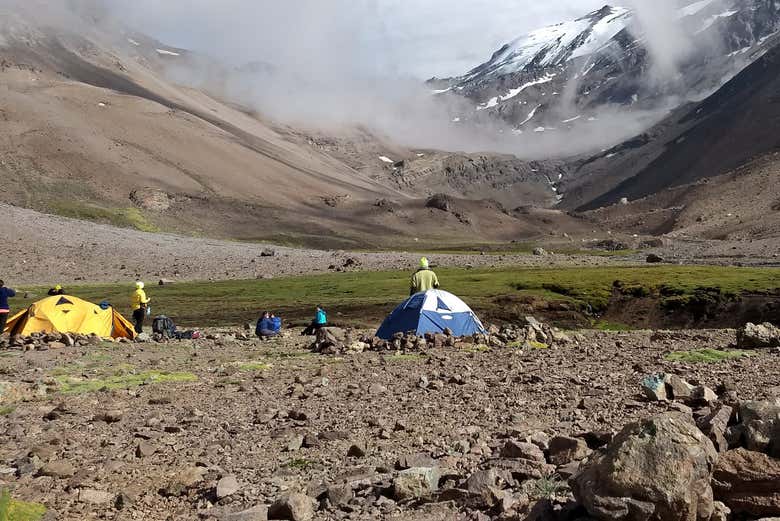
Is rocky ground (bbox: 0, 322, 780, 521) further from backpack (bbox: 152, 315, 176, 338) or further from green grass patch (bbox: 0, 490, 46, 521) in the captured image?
backpack (bbox: 152, 315, 176, 338)

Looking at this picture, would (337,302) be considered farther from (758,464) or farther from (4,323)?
(758,464)

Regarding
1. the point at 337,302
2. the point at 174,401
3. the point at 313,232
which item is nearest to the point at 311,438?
the point at 174,401

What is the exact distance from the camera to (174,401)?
51.4ft

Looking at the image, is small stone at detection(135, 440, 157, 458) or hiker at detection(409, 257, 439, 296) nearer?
small stone at detection(135, 440, 157, 458)

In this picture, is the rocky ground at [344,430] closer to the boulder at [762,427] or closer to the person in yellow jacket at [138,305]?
the boulder at [762,427]

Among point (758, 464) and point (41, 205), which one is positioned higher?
point (41, 205)

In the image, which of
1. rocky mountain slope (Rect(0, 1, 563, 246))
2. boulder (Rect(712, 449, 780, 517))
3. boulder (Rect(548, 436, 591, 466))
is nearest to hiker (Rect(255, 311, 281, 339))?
boulder (Rect(548, 436, 591, 466))

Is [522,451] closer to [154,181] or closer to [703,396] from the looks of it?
[703,396]

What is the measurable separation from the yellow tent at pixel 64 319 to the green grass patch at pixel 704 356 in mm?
20548

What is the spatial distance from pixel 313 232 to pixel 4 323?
129 meters

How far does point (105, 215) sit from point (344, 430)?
130 meters

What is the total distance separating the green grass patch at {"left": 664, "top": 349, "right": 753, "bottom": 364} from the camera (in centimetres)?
1850

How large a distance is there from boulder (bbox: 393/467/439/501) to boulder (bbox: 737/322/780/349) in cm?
1604

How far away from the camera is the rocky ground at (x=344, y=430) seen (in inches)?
319
